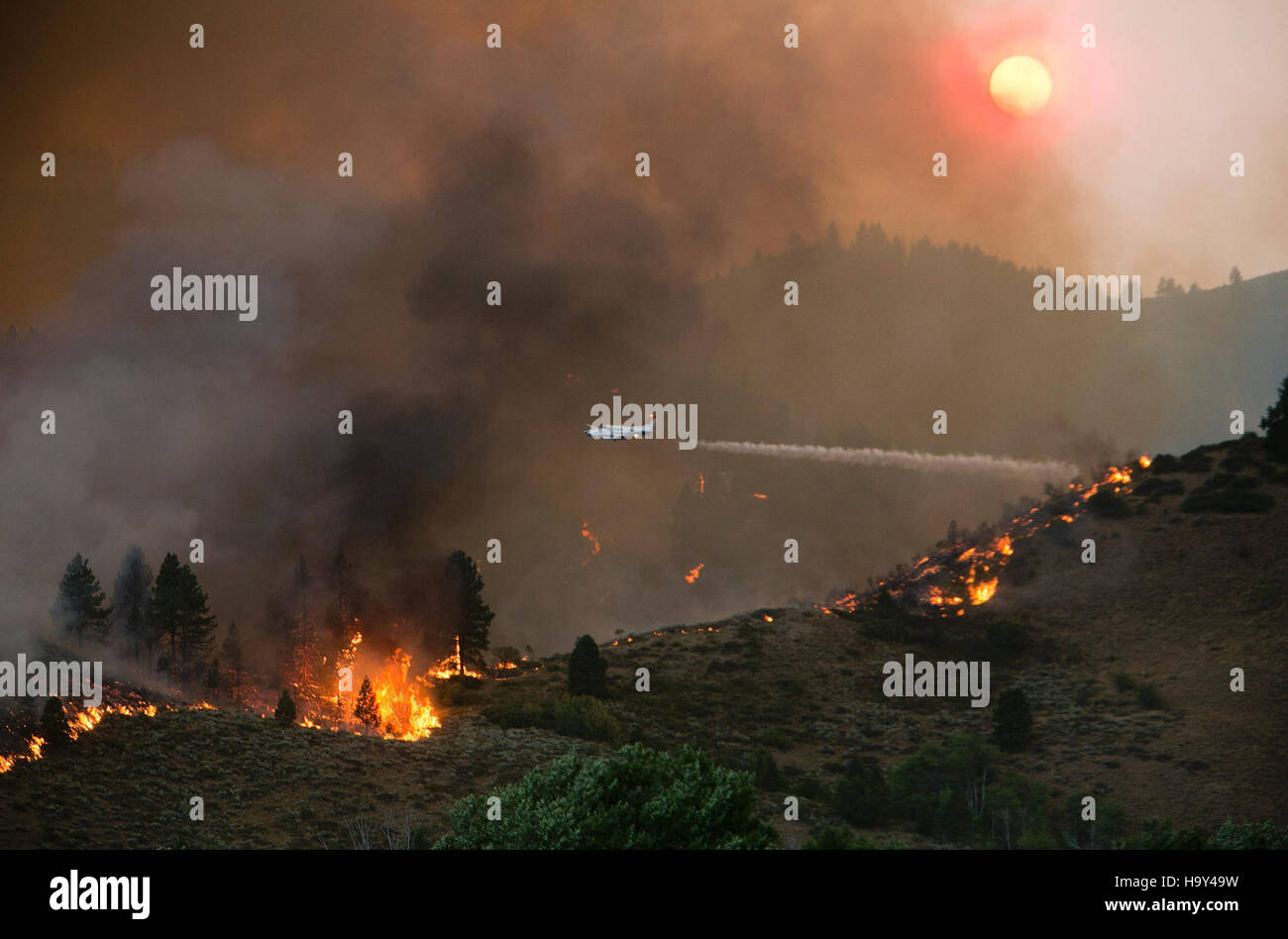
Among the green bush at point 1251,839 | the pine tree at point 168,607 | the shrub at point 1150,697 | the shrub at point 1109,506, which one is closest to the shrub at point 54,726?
Answer: the pine tree at point 168,607

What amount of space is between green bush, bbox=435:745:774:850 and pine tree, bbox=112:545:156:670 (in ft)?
281

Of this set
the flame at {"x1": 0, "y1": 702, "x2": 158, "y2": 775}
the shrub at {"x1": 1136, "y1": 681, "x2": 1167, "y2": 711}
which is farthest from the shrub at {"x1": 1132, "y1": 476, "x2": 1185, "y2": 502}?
the flame at {"x1": 0, "y1": 702, "x2": 158, "y2": 775}

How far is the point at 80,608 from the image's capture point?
117 metres

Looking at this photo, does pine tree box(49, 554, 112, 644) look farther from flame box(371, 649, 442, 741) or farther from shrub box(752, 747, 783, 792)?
shrub box(752, 747, 783, 792)

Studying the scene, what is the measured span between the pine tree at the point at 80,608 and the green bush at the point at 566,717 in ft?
139

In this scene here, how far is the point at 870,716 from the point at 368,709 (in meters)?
50.0

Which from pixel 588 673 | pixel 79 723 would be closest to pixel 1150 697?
pixel 588 673

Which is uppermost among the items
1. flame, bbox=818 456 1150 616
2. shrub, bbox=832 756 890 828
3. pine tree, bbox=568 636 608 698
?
flame, bbox=818 456 1150 616

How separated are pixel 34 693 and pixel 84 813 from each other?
22721 millimetres

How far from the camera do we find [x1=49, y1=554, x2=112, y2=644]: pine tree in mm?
117125
